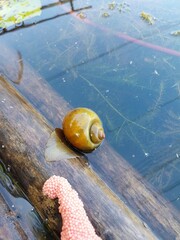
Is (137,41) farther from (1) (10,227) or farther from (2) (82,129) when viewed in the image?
(1) (10,227)

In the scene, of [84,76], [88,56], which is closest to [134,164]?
[84,76]

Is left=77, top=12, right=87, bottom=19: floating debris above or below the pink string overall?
above

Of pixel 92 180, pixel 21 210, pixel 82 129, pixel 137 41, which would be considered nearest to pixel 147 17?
pixel 137 41

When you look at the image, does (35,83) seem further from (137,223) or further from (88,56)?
(137,223)

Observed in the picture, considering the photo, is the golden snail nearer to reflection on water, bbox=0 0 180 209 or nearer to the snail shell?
the snail shell

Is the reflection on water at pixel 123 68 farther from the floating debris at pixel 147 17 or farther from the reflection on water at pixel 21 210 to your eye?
the reflection on water at pixel 21 210

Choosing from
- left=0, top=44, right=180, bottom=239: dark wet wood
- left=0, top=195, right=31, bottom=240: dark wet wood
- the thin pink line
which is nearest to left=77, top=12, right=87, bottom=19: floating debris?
the thin pink line
